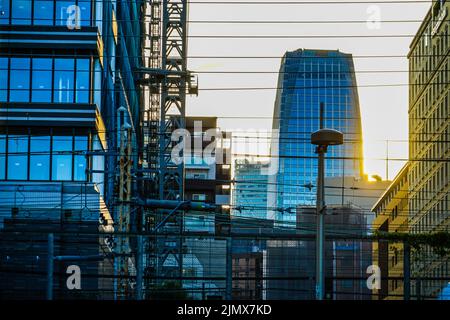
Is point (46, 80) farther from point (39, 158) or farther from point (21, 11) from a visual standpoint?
point (39, 158)

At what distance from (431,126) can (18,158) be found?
8493 centimetres

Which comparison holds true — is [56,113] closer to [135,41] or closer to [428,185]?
[135,41]

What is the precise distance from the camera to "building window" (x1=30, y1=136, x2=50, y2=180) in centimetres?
5822

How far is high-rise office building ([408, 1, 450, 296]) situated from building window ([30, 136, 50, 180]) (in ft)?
194

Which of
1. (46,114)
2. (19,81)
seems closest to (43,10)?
(19,81)

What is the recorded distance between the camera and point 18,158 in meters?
58.5

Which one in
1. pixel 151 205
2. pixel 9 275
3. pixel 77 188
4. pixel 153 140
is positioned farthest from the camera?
pixel 153 140

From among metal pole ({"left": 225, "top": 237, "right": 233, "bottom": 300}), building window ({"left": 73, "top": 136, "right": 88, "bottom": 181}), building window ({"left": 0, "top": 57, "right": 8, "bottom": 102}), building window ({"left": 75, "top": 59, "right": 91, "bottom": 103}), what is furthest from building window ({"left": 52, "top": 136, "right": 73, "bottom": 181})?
metal pole ({"left": 225, "top": 237, "right": 233, "bottom": 300})

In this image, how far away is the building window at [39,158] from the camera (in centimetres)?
5822

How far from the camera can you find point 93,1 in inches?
2330

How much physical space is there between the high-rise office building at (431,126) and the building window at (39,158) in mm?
59103

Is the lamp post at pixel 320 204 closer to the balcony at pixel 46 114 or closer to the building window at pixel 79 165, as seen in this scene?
the building window at pixel 79 165
